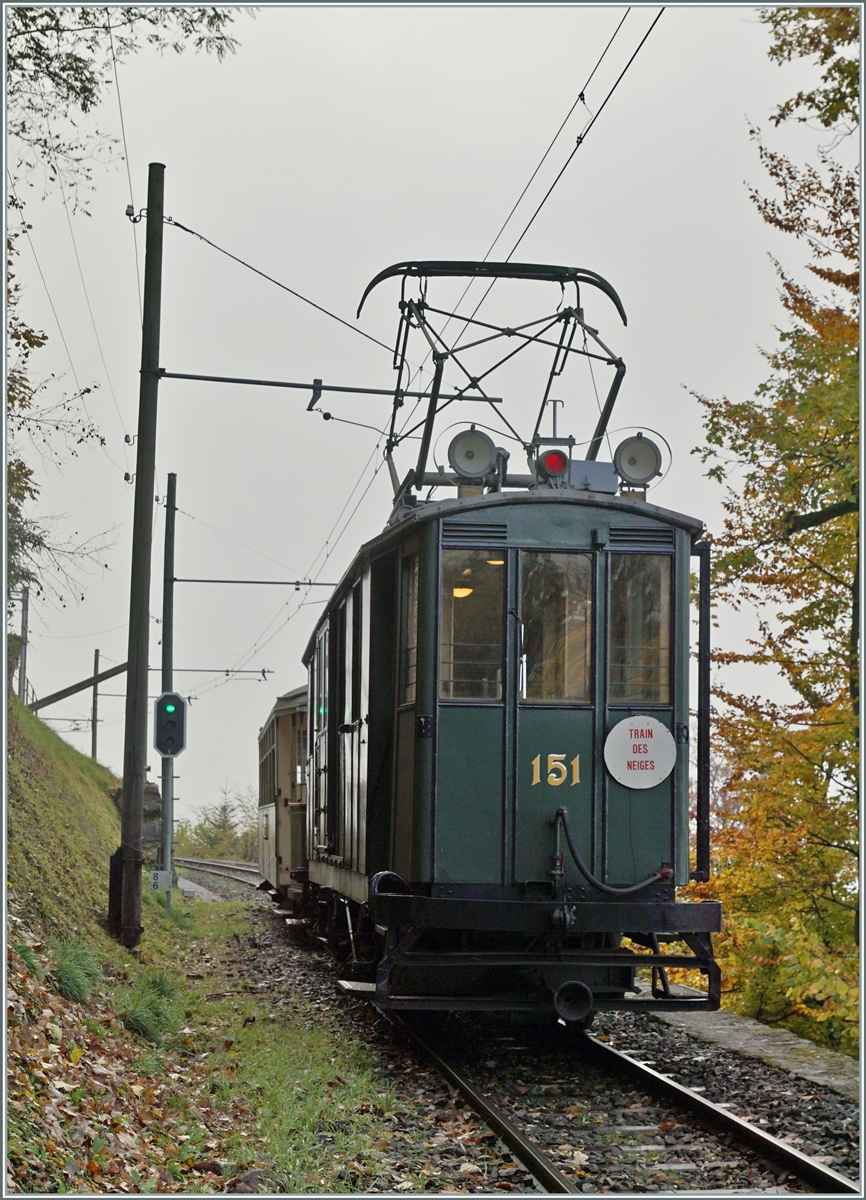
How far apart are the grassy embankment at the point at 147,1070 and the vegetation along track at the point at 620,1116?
663mm

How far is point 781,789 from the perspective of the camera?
10984 mm

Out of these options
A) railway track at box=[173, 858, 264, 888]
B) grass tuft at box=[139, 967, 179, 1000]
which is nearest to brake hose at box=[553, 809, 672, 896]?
grass tuft at box=[139, 967, 179, 1000]

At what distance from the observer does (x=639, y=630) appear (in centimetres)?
831

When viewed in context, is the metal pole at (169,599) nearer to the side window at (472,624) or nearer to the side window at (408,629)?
the side window at (408,629)

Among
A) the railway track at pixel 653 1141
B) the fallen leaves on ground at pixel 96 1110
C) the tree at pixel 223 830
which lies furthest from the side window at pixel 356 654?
the tree at pixel 223 830

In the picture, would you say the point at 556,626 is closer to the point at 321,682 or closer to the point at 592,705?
the point at 592,705

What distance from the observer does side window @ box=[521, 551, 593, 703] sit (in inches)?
321

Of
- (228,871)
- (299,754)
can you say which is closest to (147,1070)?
(299,754)

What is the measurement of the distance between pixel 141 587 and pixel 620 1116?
7.77m

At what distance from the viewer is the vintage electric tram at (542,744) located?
26.0 feet

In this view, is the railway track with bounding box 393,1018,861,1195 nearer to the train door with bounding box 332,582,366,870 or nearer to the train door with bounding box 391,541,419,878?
the train door with bounding box 391,541,419,878

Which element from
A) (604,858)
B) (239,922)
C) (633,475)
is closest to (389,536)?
(633,475)

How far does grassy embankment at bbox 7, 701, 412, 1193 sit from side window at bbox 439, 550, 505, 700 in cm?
245

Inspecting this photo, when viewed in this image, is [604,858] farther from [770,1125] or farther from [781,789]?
[781,789]
